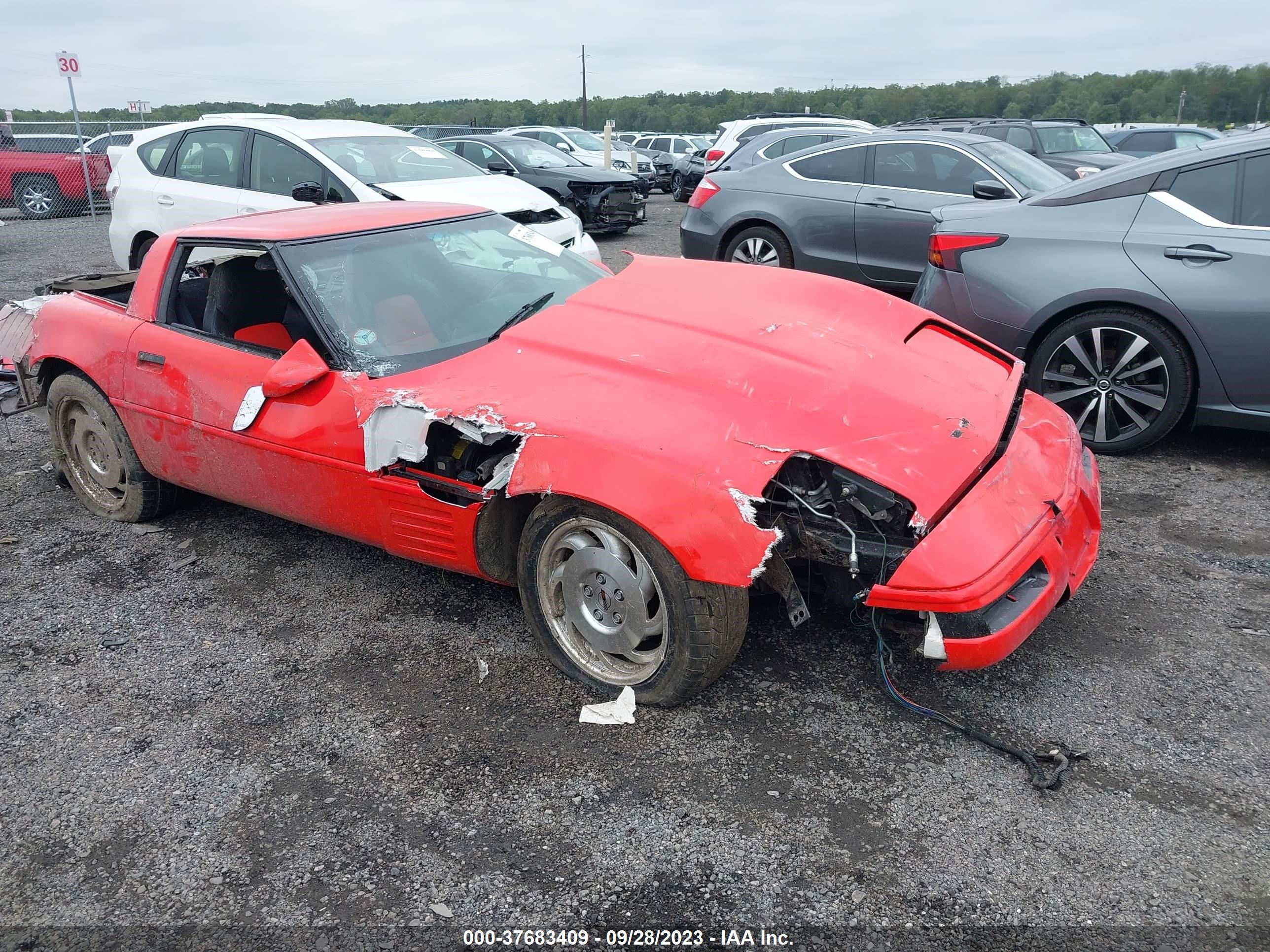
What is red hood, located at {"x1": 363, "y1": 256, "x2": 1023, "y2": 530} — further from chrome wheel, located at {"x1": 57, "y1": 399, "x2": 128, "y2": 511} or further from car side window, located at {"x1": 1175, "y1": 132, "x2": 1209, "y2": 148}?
car side window, located at {"x1": 1175, "y1": 132, "x2": 1209, "y2": 148}

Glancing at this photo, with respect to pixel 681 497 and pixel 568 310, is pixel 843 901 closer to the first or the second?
pixel 681 497

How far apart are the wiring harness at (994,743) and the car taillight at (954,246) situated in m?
2.93

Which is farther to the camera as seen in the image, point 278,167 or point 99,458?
point 278,167

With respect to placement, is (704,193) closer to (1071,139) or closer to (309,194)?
(309,194)

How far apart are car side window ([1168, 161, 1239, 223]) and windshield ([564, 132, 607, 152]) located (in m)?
16.7

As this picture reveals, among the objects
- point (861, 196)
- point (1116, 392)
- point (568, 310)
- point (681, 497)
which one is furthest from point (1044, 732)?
point (861, 196)

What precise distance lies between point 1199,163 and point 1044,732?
3383 mm

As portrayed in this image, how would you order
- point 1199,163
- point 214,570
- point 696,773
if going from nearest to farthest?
point 696,773, point 214,570, point 1199,163

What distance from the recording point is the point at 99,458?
14.9ft

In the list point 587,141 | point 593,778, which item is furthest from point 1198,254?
point 587,141

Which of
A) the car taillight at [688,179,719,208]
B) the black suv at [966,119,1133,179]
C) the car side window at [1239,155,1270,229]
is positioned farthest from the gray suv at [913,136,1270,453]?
the black suv at [966,119,1133,179]

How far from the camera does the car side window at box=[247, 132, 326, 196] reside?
7.70 meters

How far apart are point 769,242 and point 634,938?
23.1ft

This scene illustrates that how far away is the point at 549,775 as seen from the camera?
2.67 meters
